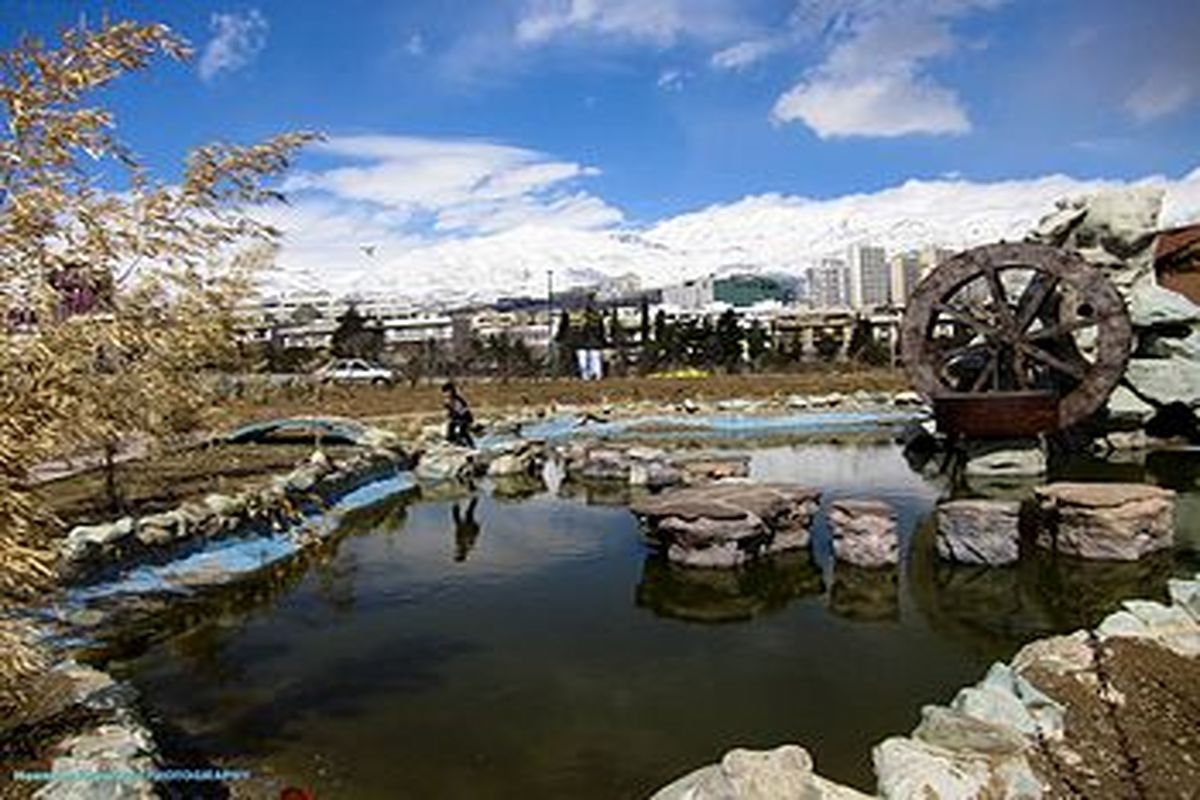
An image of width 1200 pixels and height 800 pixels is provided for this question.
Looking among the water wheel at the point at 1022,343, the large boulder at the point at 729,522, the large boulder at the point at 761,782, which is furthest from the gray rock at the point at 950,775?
the water wheel at the point at 1022,343

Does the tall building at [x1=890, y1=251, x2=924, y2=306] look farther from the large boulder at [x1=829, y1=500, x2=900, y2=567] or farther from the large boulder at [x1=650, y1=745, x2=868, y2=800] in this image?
the large boulder at [x1=650, y1=745, x2=868, y2=800]

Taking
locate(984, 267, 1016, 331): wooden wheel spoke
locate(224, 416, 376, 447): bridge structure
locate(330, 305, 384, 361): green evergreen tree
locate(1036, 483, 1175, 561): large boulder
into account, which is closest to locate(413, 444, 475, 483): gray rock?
locate(224, 416, 376, 447): bridge structure

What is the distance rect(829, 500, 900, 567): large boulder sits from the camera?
902 cm

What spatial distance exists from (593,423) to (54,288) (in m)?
19.2

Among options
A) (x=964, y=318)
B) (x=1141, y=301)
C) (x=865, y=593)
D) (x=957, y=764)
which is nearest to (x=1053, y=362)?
(x=964, y=318)

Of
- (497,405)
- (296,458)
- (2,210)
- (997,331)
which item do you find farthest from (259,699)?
(497,405)

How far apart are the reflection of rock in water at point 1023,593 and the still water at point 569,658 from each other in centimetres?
3

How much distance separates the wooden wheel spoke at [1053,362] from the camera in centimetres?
1507

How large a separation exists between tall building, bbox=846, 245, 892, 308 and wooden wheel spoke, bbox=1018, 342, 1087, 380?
519 ft

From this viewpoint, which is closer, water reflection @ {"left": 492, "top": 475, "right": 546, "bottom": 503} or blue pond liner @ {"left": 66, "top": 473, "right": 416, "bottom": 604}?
blue pond liner @ {"left": 66, "top": 473, "right": 416, "bottom": 604}

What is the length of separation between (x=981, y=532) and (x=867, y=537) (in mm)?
1058

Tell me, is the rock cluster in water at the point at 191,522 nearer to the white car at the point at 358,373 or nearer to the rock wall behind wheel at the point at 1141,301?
the rock wall behind wheel at the point at 1141,301

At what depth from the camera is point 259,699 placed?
6281 mm

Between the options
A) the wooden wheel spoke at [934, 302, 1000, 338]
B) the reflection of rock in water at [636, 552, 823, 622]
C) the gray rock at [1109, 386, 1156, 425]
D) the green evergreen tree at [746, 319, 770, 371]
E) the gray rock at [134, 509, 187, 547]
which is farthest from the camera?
the green evergreen tree at [746, 319, 770, 371]
